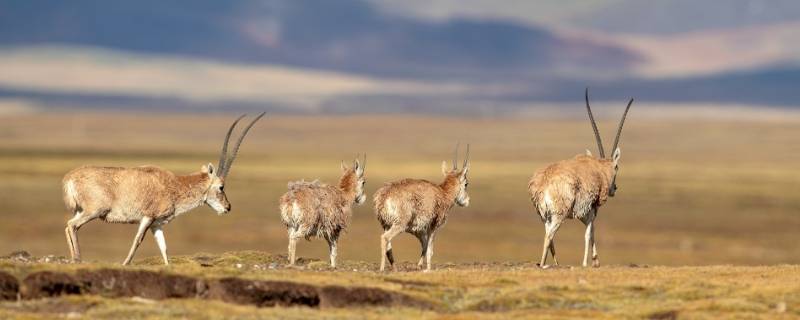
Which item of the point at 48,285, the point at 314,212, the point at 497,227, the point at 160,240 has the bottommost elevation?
the point at 48,285

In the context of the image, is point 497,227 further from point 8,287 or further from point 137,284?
point 8,287

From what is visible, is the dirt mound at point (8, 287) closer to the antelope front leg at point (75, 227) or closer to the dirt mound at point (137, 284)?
the dirt mound at point (137, 284)

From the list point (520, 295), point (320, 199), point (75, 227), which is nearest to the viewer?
point (520, 295)

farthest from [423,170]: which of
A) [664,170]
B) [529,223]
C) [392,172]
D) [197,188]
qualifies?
[197,188]

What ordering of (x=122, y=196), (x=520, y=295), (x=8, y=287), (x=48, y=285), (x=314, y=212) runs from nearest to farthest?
(x=8, y=287)
(x=48, y=285)
(x=520, y=295)
(x=122, y=196)
(x=314, y=212)

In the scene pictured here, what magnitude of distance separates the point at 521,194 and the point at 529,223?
1826cm

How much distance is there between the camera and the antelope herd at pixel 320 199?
3047 cm

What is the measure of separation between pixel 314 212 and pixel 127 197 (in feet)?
13.0

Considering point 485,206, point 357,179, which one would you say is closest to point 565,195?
point 357,179

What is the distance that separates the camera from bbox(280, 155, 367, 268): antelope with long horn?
31.7m

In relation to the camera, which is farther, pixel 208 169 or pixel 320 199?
pixel 208 169

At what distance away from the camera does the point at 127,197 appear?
1208 inches

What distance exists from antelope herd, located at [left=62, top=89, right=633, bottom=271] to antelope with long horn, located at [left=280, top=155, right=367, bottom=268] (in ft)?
0.07

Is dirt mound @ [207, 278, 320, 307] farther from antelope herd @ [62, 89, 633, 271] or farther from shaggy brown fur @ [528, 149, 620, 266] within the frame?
shaggy brown fur @ [528, 149, 620, 266]
